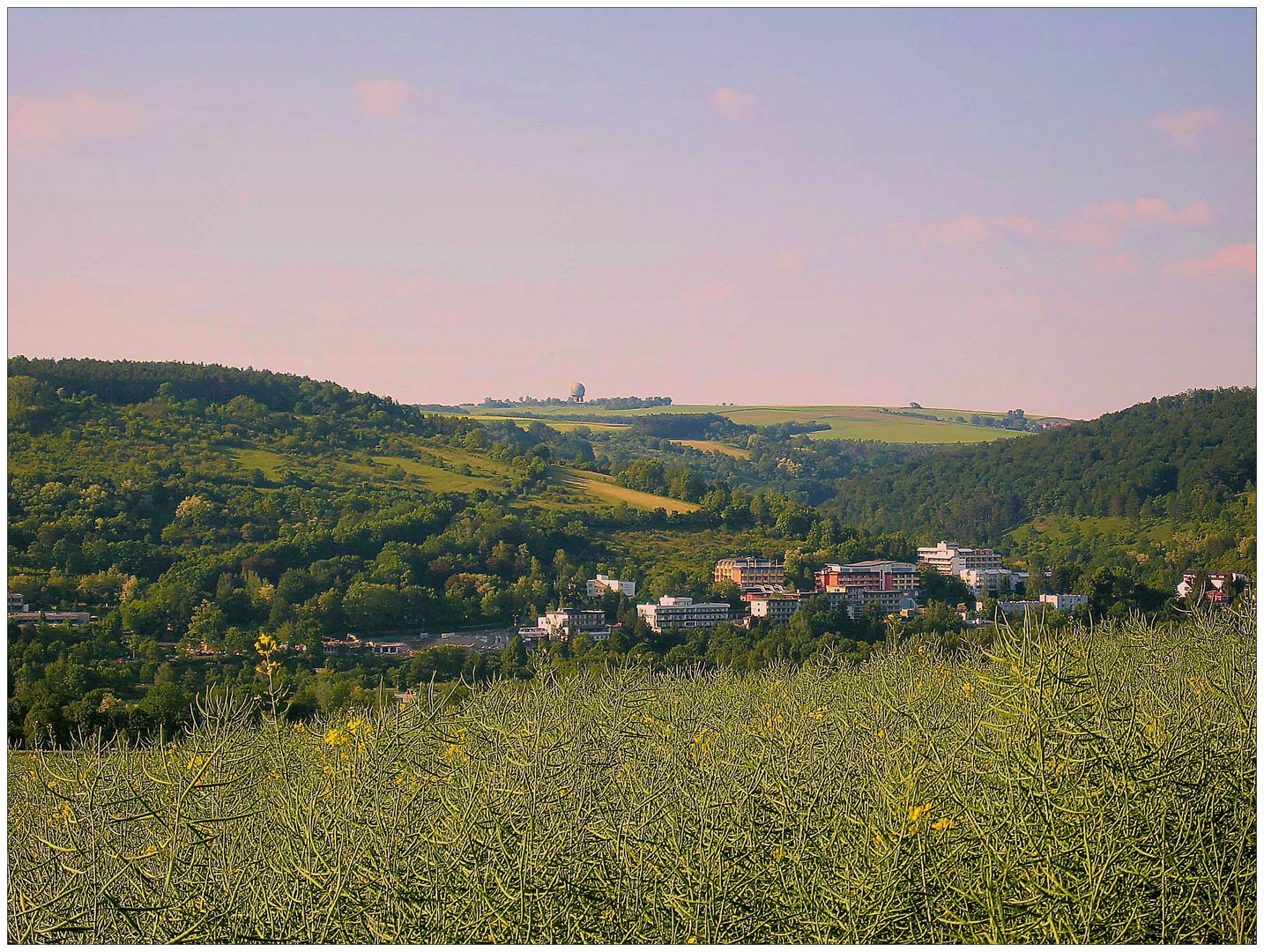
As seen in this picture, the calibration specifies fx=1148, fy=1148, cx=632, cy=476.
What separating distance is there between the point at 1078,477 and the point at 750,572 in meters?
10.0

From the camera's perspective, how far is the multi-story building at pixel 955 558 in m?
23.5

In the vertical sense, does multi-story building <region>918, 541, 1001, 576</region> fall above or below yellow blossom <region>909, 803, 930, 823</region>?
below

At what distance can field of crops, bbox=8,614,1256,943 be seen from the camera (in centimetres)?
271

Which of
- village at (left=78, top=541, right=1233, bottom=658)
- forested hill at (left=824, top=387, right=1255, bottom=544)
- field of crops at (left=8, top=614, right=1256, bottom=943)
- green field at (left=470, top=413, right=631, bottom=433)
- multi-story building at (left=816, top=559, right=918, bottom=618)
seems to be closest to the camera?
field of crops at (left=8, top=614, right=1256, bottom=943)

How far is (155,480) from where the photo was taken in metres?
31.8

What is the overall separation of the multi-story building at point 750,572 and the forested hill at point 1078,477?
263 inches

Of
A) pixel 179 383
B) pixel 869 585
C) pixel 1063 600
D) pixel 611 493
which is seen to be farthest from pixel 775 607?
pixel 179 383

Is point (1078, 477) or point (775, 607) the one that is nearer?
point (775, 607)

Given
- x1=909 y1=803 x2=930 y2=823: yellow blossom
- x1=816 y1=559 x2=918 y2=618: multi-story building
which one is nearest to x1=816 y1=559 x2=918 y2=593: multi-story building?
x1=816 y1=559 x2=918 y2=618: multi-story building

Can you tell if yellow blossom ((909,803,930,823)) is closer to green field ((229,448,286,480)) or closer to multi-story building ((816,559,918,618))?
multi-story building ((816,559,918,618))

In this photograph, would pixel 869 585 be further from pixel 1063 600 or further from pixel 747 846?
pixel 747 846

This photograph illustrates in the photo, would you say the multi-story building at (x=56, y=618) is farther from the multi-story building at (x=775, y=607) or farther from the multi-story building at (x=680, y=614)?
the multi-story building at (x=775, y=607)

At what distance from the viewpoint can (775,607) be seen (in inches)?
811

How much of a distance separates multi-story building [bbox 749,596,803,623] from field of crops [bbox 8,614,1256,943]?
52.0 ft
